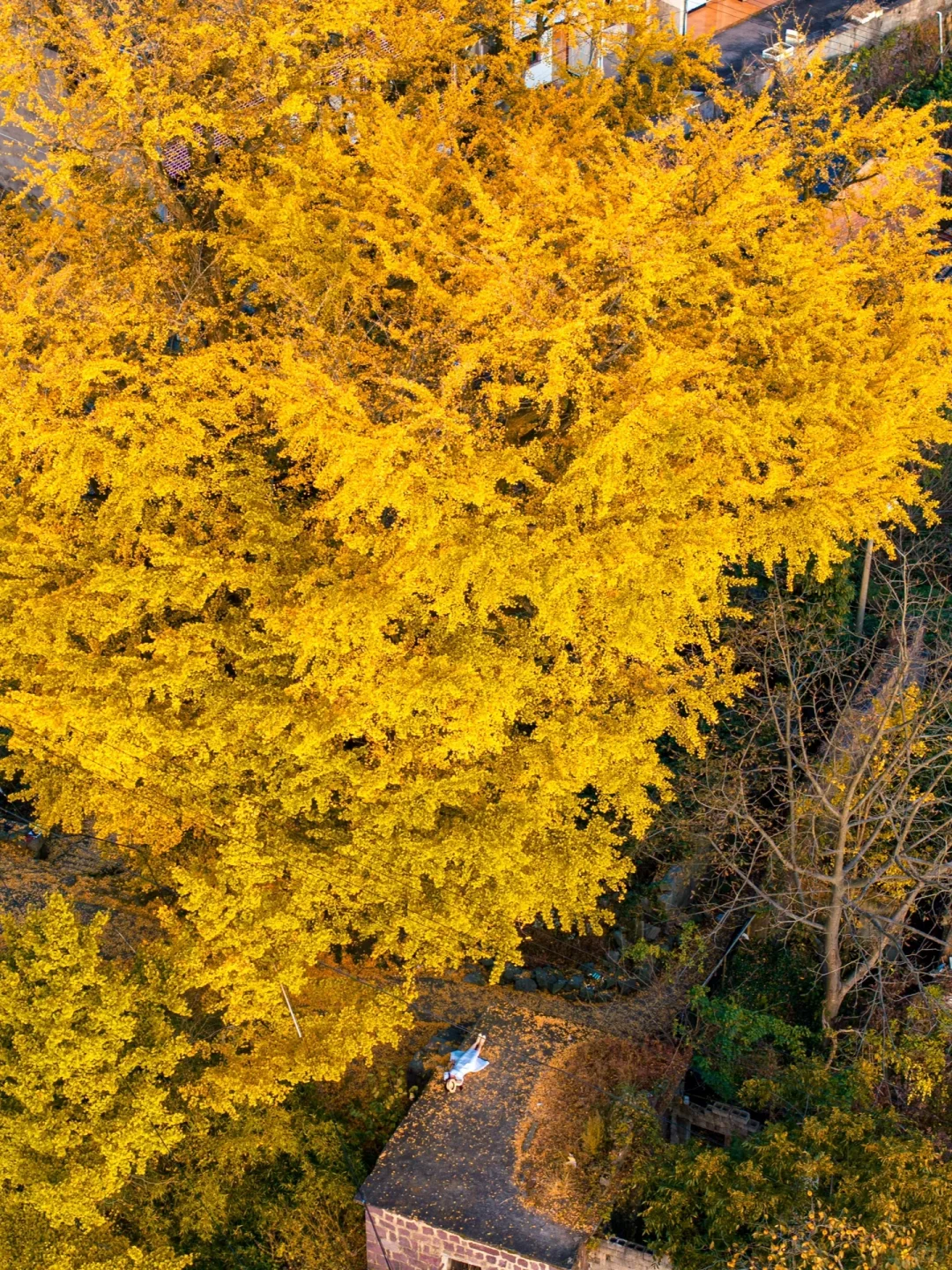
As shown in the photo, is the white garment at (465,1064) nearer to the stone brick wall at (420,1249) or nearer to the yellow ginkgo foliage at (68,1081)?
the stone brick wall at (420,1249)

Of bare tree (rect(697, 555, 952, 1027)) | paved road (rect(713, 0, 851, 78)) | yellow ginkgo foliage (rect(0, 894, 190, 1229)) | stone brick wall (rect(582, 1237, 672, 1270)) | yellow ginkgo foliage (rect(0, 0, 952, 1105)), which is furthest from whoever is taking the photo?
paved road (rect(713, 0, 851, 78))

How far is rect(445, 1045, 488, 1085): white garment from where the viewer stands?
520 inches

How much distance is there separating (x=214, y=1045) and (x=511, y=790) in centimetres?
473

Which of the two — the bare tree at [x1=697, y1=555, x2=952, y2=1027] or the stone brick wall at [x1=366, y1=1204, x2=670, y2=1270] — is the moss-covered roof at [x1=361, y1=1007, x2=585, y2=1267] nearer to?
the stone brick wall at [x1=366, y1=1204, x2=670, y2=1270]

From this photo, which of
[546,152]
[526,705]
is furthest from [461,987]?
[546,152]

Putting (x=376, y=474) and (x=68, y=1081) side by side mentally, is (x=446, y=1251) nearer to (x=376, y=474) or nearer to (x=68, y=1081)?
(x=68, y=1081)

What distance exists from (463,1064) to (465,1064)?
0.02 metres

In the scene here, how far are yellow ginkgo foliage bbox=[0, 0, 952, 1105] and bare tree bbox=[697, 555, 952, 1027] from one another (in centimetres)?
186

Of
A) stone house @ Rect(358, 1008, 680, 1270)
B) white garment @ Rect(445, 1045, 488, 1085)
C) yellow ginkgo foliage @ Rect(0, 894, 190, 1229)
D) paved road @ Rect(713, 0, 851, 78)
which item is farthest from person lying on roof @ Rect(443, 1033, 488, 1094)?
paved road @ Rect(713, 0, 851, 78)

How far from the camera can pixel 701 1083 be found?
1445 centimetres

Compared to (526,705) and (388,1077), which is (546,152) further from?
(388,1077)

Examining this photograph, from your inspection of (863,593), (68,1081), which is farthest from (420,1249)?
(863,593)

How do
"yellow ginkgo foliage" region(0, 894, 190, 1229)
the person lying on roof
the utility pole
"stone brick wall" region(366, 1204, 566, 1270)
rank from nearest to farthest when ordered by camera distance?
"yellow ginkgo foliage" region(0, 894, 190, 1229)
"stone brick wall" region(366, 1204, 566, 1270)
the person lying on roof
the utility pole

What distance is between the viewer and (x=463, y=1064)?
13.3m
